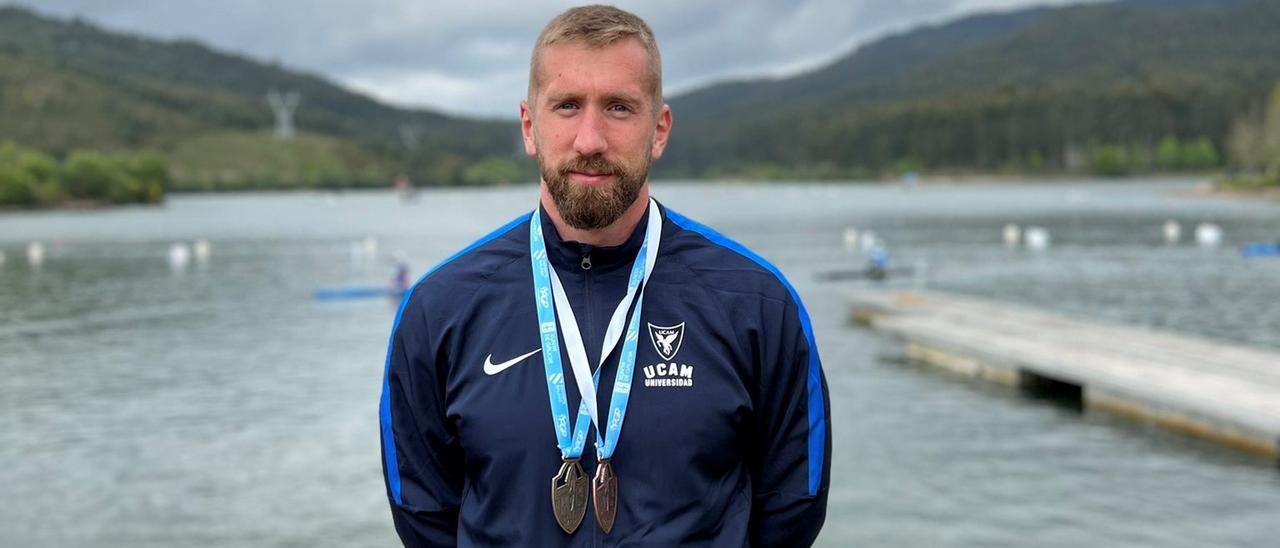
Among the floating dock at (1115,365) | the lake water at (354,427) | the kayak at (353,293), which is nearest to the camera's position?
the lake water at (354,427)

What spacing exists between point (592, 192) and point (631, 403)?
53cm

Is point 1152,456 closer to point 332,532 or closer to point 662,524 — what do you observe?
point 332,532

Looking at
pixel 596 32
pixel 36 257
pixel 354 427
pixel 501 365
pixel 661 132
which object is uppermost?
pixel 596 32

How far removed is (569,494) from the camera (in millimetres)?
3000

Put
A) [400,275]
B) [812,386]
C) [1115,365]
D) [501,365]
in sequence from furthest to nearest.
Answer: [400,275] → [1115,365] → [812,386] → [501,365]

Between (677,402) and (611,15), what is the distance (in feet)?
3.18

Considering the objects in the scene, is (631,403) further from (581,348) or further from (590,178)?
(590,178)

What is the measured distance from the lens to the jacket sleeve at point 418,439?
321 centimetres

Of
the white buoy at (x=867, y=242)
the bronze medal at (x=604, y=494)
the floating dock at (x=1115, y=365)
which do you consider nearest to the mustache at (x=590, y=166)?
the bronze medal at (x=604, y=494)

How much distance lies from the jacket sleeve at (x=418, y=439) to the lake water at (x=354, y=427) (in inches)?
477

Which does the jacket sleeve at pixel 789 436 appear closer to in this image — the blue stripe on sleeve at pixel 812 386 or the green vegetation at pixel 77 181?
the blue stripe on sleeve at pixel 812 386

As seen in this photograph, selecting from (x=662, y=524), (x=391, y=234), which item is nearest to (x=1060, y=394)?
(x=662, y=524)

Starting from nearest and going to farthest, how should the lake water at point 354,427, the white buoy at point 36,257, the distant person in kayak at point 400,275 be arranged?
the lake water at point 354,427 → the distant person in kayak at point 400,275 → the white buoy at point 36,257

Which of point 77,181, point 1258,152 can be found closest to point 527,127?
point 1258,152
